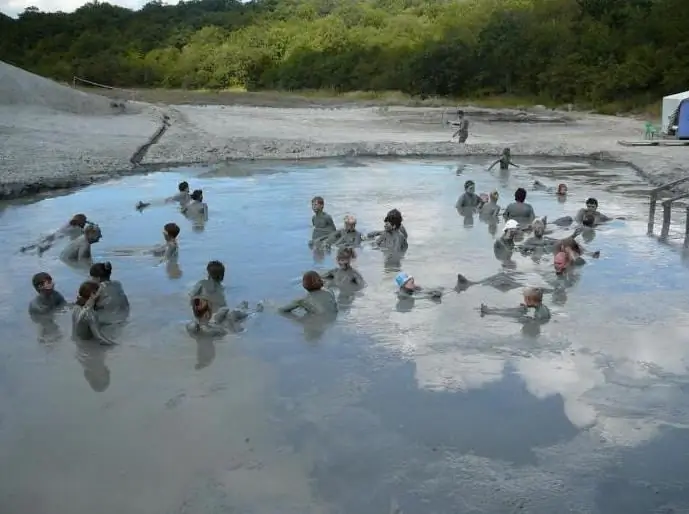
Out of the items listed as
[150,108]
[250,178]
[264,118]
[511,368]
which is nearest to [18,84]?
[150,108]

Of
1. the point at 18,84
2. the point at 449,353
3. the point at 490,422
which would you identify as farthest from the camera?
the point at 18,84

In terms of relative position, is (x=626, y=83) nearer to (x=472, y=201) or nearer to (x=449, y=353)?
(x=472, y=201)

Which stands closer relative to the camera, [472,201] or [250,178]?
[472,201]

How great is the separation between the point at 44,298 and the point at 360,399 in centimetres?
369

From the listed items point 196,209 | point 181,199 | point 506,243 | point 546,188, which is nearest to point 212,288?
point 506,243

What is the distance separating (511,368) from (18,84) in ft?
99.4

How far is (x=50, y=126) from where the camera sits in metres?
25.8

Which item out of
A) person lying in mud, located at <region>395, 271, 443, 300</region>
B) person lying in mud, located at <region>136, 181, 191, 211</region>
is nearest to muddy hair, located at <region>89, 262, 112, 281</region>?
person lying in mud, located at <region>395, 271, 443, 300</region>

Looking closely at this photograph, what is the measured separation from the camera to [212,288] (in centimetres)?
838

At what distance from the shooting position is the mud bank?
1853cm

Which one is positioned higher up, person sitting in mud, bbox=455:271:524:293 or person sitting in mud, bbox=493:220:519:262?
person sitting in mud, bbox=493:220:519:262

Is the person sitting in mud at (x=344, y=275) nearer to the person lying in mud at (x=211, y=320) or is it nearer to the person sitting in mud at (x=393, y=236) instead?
the person lying in mud at (x=211, y=320)

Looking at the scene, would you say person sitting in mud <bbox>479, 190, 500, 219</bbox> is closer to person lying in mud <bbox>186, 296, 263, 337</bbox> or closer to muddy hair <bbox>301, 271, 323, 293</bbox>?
muddy hair <bbox>301, 271, 323, 293</bbox>

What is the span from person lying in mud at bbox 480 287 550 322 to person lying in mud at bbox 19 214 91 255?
6021 millimetres
